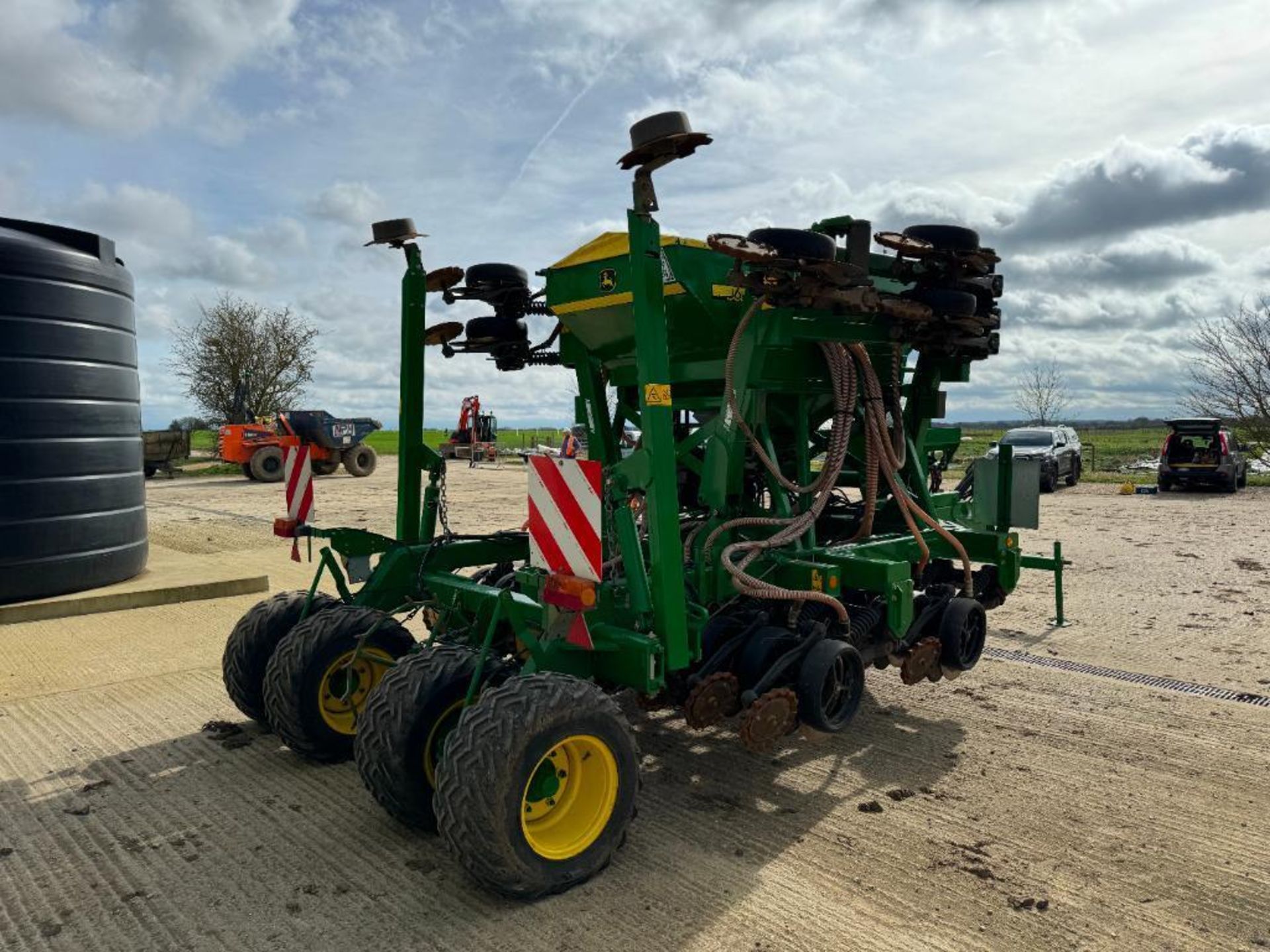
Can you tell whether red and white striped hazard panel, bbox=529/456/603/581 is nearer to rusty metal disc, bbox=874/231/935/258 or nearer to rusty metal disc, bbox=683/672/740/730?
rusty metal disc, bbox=683/672/740/730

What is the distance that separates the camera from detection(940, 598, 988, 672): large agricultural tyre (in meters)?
4.96

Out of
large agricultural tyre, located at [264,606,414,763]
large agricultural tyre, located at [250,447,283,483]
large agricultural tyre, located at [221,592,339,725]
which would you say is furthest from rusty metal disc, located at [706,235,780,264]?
large agricultural tyre, located at [250,447,283,483]

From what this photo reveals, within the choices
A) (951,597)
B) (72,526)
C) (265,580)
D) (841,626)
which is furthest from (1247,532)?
(72,526)

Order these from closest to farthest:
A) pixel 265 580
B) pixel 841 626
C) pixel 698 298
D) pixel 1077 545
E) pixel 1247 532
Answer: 1. pixel 698 298
2. pixel 841 626
3. pixel 265 580
4. pixel 1077 545
5. pixel 1247 532

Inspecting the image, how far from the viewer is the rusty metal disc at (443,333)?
5.03m

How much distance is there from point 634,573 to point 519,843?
42.1 inches

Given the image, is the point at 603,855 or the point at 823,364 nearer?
the point at 603,855

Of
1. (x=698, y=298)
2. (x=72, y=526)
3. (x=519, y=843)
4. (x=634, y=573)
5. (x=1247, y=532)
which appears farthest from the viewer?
(x=1247, y=532)

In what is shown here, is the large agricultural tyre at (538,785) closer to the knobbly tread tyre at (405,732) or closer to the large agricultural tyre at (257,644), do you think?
the knobbly tread tyre at (405,732)

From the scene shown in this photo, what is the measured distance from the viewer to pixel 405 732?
333 cm

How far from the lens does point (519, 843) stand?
9.70 ft

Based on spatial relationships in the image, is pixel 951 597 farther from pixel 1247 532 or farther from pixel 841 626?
pixel 1247 532

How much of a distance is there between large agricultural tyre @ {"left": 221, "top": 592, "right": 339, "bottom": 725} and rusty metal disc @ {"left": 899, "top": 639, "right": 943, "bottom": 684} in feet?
9.44

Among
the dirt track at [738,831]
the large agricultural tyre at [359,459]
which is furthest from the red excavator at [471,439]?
the dirt track at [738,831]
